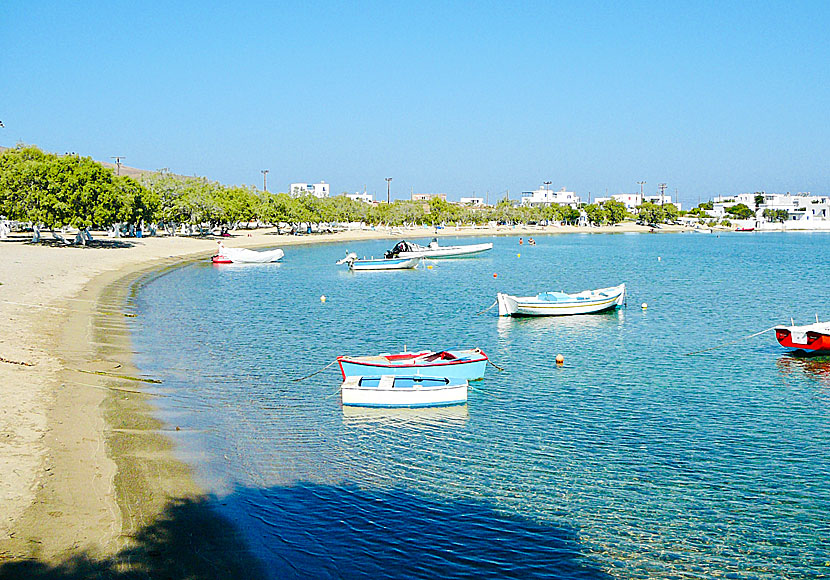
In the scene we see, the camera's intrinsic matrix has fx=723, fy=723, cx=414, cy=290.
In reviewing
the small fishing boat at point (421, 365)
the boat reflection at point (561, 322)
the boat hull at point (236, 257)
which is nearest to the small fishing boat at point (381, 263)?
the boat hull at point (236, 257)

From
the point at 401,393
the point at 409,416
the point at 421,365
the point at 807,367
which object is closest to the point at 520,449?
the point at 409,416

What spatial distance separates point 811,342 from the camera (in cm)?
2794

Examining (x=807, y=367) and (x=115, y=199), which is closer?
(x=807, y=367)

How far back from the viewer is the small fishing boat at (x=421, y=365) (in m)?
21.9

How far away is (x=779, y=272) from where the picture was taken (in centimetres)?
6956

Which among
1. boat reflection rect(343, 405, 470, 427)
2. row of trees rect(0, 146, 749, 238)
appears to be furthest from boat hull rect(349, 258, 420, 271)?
boat reflection rect(343, 405, 470, 427)

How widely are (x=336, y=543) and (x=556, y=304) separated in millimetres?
28846

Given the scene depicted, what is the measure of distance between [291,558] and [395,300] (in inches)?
1413

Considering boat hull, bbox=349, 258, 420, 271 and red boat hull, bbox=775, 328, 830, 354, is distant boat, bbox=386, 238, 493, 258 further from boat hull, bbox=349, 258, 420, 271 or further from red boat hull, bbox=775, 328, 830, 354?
red boat hull, bbox=775, 328, 830, 354

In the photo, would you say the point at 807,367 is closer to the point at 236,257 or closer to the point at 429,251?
the point at 429,251

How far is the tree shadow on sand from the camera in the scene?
433 inches

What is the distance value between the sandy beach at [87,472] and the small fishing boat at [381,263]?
40317 millimetres

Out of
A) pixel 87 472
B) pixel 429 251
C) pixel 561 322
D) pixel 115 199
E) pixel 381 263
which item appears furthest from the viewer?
pixel 429 251

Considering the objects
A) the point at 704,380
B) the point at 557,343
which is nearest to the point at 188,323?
the point at 557,343
